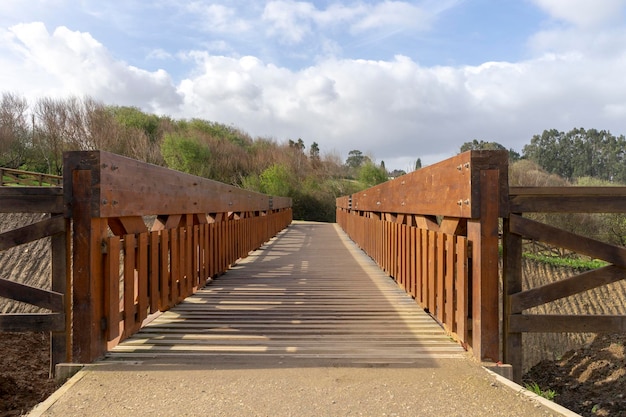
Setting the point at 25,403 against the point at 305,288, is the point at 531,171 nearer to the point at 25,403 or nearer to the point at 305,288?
the point at 305,288

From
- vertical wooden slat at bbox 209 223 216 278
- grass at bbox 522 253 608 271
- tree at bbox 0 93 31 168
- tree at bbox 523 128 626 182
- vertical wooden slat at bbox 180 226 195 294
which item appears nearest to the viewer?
vertical wooden slat at bbox 180 226 195 294

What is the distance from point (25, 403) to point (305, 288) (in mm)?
3334

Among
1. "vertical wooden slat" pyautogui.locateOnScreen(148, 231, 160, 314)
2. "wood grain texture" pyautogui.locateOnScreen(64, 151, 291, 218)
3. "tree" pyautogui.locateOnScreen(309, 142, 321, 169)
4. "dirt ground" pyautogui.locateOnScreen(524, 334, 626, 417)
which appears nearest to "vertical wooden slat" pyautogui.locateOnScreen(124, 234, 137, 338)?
"wood grain texture" pyautogui.locateOnScreen(64, 151, 291, 218)

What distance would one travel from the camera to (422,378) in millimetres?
2834

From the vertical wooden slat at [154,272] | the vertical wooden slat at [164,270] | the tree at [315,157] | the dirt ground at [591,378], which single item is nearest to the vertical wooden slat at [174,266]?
the vertical wooden slat at [164,270]

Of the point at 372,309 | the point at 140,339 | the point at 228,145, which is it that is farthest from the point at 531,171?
the point at 140,339

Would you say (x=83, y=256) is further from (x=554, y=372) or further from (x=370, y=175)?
(x=370, y=175)

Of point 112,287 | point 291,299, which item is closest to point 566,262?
point 291,299

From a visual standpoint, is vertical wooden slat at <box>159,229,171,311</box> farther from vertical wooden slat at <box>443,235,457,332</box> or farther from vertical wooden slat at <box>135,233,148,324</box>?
vertical wooden slat at <box>443,235,457,332</box>

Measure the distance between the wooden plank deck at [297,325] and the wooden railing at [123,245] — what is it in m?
0.23

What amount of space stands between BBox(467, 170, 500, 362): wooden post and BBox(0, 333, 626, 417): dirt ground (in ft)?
7.90

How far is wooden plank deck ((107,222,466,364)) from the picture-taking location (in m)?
3.31

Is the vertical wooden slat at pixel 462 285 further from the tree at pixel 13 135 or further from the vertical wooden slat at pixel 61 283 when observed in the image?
the tree at pixel 13 135

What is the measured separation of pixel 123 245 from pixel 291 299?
7.56 feet
